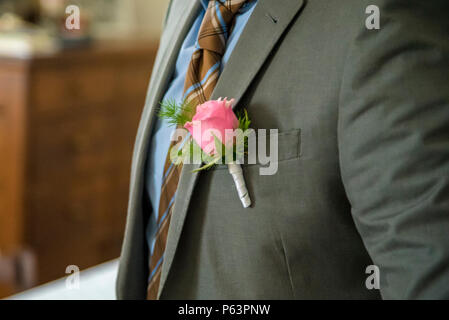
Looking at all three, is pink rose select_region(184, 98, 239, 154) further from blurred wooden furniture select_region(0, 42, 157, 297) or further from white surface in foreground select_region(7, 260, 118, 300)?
blurred wooden furniture select_region(0, 42, 157, 297)

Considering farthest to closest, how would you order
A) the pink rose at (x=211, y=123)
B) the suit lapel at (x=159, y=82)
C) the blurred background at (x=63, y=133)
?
the blurred background at (x=63, y=133) < the suit lapel at (x=159, y=82) < the pink rose at (x=211, y=123)

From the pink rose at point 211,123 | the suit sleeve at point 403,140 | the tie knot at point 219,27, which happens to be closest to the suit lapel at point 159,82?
the tie knot at point 219,27

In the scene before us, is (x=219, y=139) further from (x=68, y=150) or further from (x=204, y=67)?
(x=68, y=150)

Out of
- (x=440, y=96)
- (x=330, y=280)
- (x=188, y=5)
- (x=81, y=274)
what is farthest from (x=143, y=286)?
(x=440, y=96)

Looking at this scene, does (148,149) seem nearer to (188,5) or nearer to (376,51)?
(188,5)

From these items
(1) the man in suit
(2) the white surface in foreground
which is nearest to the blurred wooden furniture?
(2) the white surface in foreground

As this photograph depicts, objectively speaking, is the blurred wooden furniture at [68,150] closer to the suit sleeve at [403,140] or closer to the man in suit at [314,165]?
the man in suit at [314,165]

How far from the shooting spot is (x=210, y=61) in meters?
0.95

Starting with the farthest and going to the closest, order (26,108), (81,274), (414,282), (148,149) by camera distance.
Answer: (26,108), (81,274), (148,149), (414,282)

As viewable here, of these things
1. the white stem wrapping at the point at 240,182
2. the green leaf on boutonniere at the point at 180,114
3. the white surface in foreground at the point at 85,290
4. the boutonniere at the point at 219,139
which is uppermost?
the green leaf on boutonniere at the point at 180,114

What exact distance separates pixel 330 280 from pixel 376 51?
37 centimetres

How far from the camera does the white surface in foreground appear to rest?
1.19 m

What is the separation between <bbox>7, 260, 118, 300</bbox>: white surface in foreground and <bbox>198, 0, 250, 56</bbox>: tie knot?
601 mm

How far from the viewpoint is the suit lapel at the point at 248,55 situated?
0.86 m
